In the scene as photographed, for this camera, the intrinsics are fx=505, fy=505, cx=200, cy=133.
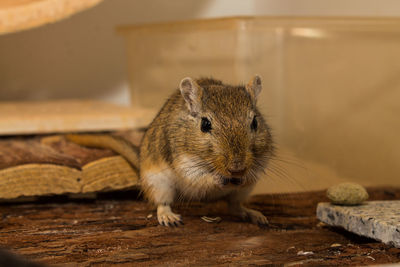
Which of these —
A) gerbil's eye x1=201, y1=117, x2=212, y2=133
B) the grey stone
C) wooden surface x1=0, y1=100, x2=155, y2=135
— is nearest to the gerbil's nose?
gerbil's eye x1=201, y1=117, x2=212, y2=133

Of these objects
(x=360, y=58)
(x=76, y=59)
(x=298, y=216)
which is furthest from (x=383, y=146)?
(x=76, y=59)

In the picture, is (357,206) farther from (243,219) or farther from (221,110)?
(221,110)

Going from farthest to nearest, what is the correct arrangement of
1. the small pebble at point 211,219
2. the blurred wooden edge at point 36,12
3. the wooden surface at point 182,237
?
the blurred wooden edge at point 36,12 < the small pebble at point 211,219 < the wooden surface at point 182,237

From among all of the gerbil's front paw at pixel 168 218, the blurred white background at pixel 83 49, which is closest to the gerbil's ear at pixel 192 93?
the gerbil's front paw at pixel 168 218

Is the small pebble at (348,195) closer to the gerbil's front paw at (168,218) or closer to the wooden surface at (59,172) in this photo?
the gerbil's front paw at (168,218)

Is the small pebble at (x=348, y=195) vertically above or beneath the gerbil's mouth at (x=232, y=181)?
beneath

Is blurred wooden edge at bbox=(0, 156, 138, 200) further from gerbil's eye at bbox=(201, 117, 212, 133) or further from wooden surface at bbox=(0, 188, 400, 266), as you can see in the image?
gerbil's eye at bbox=(201, 117, 212, 133)
